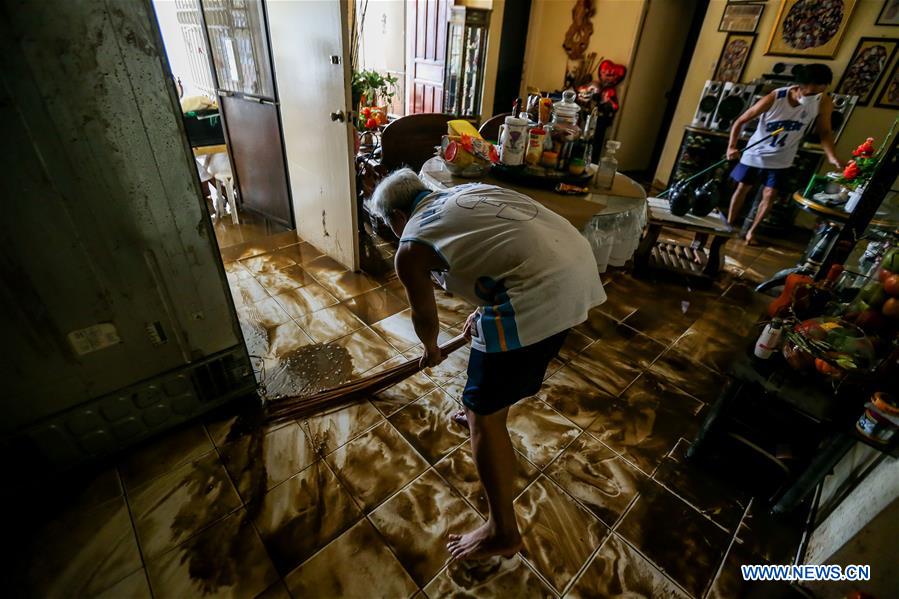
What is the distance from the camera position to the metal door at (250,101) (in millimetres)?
2861

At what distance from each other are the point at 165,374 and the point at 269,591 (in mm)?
864

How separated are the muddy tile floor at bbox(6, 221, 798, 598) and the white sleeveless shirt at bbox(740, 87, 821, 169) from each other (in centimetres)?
248

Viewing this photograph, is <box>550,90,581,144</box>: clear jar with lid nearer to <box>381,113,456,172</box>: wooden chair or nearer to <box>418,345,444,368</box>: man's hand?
<box>381,113,456,172</box>: wooden chair

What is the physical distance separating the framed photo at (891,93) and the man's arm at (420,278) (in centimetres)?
490

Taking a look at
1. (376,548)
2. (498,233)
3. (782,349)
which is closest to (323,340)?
(376,548)

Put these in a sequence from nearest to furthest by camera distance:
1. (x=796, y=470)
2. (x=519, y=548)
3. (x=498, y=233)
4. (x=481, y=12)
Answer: (x=498, y=233) < (x=519, y=548) < (x=796, y=470) < (x=481, y=12)

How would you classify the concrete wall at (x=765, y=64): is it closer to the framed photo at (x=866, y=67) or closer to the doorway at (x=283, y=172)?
the framed photo at (x=866, y=67)

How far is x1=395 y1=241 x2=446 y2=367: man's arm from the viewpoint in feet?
3.90

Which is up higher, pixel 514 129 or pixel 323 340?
pixel 514 129

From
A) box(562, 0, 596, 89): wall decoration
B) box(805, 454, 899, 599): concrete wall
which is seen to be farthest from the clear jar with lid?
box(562, 0, 596, 89): wall decoration

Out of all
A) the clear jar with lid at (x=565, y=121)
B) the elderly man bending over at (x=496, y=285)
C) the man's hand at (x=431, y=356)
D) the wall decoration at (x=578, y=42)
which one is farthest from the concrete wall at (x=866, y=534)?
the wall decoration at (x=578, y=42)

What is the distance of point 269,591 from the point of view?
3.91ft

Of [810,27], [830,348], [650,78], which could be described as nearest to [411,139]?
[830,348]

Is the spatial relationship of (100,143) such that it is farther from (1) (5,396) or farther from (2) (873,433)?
(2) (873,433)
